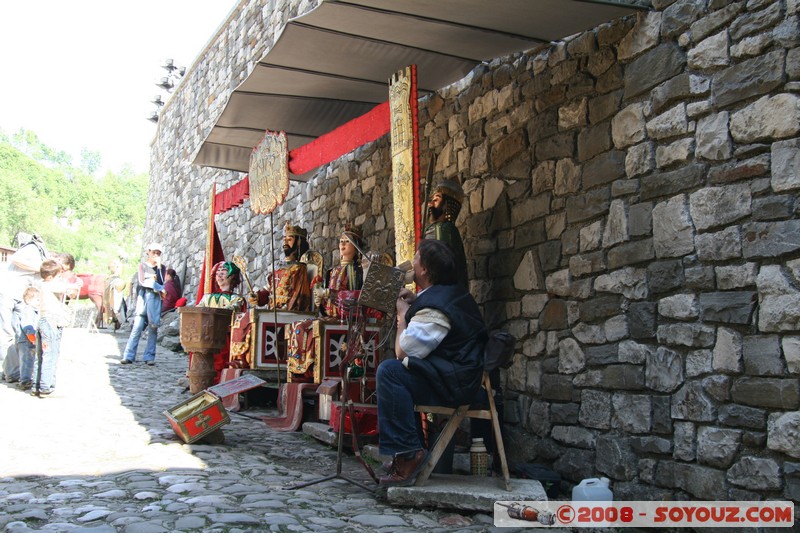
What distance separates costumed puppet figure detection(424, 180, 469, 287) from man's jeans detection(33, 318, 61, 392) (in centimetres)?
371

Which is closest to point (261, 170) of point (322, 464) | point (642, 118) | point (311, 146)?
point (311, 146)

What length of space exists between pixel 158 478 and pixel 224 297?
400cm

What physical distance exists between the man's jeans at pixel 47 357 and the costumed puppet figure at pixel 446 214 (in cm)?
371

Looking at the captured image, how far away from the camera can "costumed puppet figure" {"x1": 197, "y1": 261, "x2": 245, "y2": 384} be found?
7.36 metres

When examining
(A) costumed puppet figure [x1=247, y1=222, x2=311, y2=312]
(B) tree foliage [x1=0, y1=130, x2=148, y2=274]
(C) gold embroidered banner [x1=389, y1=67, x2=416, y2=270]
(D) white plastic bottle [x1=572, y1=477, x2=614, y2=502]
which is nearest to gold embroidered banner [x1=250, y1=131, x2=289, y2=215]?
(A) costumed puppet figure [x1=247, y1=222, x2=311, y2=312]

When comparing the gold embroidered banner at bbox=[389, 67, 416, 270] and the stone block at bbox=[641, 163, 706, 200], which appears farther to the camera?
the gold embroidered banner at bbox=[389, 67, 416, 270]

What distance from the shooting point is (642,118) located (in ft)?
12.6

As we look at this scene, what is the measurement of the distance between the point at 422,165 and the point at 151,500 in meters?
3.73

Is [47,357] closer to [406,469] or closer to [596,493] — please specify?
[406,469]

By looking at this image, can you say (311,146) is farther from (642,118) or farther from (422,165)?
(642,118)

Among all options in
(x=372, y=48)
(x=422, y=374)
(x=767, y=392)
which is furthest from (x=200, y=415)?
(x=767, y=392)

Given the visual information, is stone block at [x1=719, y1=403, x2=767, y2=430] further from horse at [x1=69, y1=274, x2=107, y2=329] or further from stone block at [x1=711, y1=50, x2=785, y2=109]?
horse at [x1=69, y1=274, x2=107, y2=329]

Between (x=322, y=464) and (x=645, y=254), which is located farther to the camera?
(x=322, y=464)

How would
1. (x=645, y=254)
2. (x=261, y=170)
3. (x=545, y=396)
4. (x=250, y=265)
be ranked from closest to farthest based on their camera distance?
1. (x=645, y=254)
2. (x=545, y=396)
3. (x=261, y=170)
4. (x=250, y=265)
